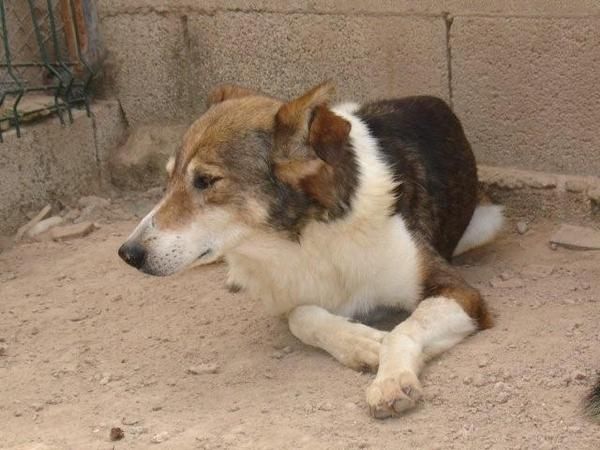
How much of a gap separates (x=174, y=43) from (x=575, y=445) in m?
4.30

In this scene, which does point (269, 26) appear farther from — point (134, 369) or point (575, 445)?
point (575, 445)

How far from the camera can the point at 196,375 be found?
4.27 metres

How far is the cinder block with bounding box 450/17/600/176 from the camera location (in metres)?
5.12

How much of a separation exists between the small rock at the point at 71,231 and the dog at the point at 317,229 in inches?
75.4

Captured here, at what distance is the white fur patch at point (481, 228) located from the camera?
5242 mm

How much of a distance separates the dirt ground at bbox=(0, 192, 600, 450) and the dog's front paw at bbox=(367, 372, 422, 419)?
0.13 ft

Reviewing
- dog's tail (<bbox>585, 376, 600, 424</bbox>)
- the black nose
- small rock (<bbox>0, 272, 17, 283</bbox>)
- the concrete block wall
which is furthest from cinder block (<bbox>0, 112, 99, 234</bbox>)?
dog's tail (<bbox>585, 376, 600, 424</bbox>)

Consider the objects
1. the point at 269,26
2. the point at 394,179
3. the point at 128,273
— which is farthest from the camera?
the point at 269,26

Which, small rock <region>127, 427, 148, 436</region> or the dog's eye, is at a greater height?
the dog's eye

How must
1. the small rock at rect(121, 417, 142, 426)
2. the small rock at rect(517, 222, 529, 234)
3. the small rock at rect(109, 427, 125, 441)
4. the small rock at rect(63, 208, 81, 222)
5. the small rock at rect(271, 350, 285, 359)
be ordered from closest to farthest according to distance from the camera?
the small rock at rect(109, 427, 125, 441)
the small rock at rect(121, 417, 142, 426)
the small rock at rect(271, 350, 285, 359)
the small rock at rect(517, 222, 529, 234)
the small rock at rect(63, 208, 81, 222)

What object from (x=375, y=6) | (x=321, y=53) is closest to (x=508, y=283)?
(x=375, y=6)

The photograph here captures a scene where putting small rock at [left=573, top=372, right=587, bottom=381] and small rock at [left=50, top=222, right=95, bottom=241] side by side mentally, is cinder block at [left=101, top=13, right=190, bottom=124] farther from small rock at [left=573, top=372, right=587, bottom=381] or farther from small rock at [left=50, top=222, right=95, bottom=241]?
small rock at [left=573, top=372, right=587, bottom=381]

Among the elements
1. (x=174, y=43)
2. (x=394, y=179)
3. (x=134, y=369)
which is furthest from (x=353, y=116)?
(x=174, y=43)

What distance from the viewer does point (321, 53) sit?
5949mm
